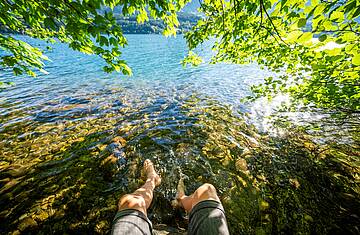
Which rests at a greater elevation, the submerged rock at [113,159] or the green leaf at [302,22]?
the green leaf at [302,22]

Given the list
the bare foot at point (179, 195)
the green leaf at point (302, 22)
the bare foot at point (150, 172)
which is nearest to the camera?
the green leaf at point (302, 22)

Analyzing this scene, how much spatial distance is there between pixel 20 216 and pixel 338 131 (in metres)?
11.6

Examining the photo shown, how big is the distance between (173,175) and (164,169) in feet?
1.32

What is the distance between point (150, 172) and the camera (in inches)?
202

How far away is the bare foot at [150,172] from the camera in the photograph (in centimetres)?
485

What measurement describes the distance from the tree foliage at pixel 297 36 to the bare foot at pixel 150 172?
4388 mm

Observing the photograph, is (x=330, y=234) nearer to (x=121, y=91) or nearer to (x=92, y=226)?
(x=92, y=226)

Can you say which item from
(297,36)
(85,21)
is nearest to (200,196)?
(297,36)

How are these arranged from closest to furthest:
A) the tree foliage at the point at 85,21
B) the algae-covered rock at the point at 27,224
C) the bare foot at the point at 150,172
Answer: the tree foliage at the point at 85,21
the algae-covered rock at the point at 27,224
the bare foot at the point at 150,172

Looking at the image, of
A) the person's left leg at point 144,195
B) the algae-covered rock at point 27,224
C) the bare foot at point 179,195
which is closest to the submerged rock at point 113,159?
the person's left leg at point 144,195

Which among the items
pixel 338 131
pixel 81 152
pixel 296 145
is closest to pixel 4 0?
pixel 81 152

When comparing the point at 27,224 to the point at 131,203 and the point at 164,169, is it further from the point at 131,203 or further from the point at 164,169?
the point at 164,169

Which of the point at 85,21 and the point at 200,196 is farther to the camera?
the point at 200,196

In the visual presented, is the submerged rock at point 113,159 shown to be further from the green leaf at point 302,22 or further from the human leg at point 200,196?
the green leaf at point 302,22
